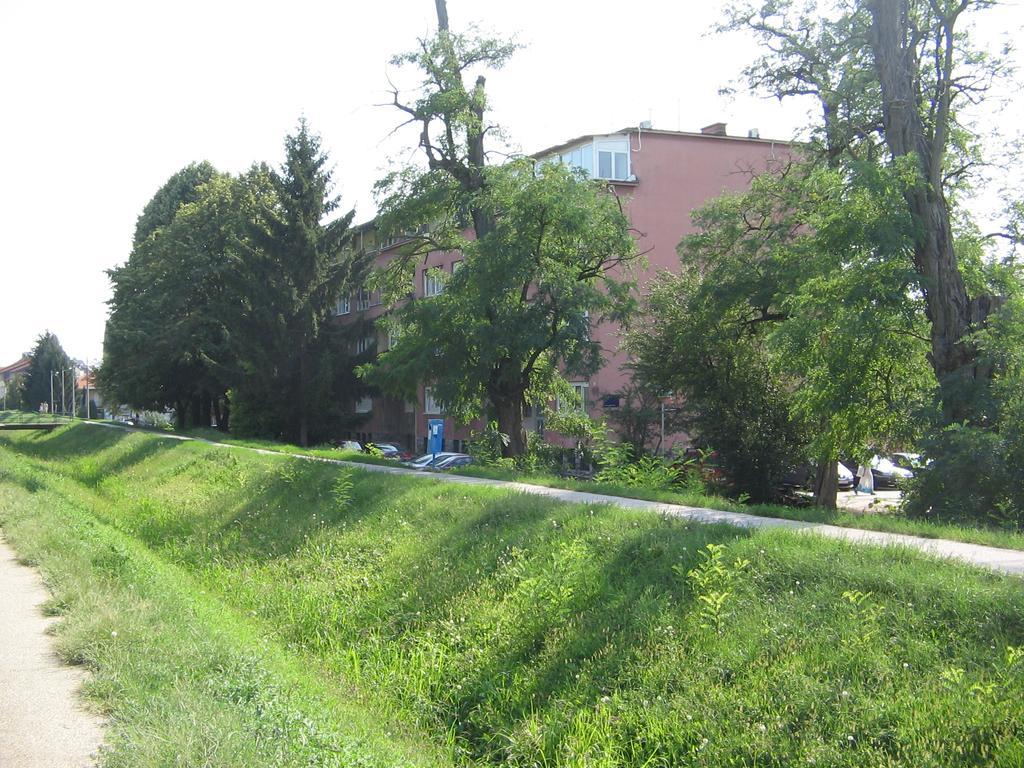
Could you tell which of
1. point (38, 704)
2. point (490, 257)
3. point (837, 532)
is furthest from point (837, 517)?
point (490, 257)

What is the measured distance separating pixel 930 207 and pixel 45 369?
435 ft

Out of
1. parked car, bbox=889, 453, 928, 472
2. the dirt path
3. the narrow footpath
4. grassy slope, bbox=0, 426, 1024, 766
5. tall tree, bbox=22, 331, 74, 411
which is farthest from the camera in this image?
tall tree, bbox=22, 331, 74, 411

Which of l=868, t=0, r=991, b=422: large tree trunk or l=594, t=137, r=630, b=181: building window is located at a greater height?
l=594, t=137, r=630, b=181: building window

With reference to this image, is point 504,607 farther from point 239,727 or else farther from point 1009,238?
point 1009,238

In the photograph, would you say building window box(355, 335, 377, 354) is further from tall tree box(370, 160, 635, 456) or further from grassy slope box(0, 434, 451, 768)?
grassy slope box(0, 434, 451, 768)

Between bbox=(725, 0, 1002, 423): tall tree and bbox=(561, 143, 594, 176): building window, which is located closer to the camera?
bbox=(725, 0, 1002, 423): tall tree

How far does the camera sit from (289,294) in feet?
146

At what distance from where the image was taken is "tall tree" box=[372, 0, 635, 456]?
23.6 m

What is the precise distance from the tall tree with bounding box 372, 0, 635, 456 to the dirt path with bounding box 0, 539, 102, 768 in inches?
621

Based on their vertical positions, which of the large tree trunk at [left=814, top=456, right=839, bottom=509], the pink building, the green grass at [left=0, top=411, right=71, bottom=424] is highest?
the pink building

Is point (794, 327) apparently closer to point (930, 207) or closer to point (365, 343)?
point (930, 207)

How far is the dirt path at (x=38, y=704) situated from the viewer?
5.48 metres

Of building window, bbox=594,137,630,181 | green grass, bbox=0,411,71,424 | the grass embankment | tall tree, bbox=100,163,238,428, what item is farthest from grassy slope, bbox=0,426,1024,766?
green grass, bbox=0,411,71,424

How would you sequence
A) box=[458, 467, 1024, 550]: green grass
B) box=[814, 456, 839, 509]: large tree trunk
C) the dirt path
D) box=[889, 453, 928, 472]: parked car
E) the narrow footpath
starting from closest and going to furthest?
the dirt path → the narrow footpath → box=[458, 467, 1024, 550]: green grass → box=[889, 453, 928, 472]: parked car → box=[814, 456, 839, 509]: large tree trunk
